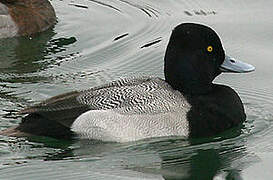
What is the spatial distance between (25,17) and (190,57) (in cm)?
390

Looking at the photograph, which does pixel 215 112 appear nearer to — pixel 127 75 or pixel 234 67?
pixel 234 67

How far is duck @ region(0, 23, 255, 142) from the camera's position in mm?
7570

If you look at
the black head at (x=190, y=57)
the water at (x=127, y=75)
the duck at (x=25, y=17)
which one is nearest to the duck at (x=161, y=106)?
the black head at (x=190, y=57)

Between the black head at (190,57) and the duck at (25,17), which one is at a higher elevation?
the black head at (190,57)

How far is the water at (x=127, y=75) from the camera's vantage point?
24.0ft

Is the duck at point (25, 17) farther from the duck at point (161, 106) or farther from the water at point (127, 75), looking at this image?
the duck at point (161, 106)

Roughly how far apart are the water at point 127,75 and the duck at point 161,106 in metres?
0.11

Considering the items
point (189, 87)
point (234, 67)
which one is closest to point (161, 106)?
point (189, 87)

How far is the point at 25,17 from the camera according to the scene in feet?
37.2

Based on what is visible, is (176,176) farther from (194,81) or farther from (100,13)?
(100,13)

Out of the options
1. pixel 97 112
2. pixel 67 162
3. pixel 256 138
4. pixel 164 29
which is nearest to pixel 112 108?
pixel 97 112

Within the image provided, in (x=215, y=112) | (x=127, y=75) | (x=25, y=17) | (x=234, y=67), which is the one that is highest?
(x=234, y=67)

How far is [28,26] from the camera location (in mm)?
11234

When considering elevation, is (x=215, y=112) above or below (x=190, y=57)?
below
